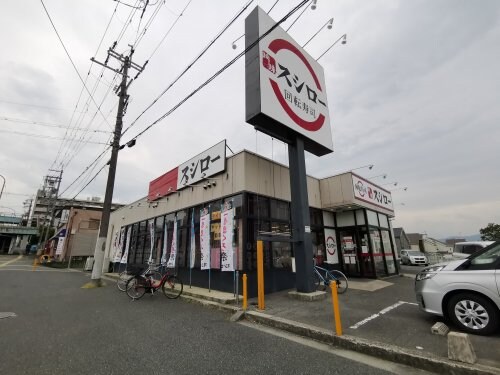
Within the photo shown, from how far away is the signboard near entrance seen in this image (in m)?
11.2

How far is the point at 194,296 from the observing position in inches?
311

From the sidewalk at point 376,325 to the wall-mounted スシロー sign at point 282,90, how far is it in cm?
524

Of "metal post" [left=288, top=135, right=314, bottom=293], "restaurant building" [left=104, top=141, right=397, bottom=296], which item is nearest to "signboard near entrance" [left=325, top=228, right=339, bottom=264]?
"restaurant building" [left=104, top=141, right=397, bottom=296]

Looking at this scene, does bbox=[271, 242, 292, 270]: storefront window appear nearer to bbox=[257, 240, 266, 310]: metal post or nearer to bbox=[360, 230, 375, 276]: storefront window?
bbox=[257, 240, 266, 310]: metal post

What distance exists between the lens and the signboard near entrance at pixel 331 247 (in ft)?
36.6

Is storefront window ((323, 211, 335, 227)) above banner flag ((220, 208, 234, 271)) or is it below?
above

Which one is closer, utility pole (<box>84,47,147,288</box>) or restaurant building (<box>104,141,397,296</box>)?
restaurant building (<box>104,141,397,296</box>)

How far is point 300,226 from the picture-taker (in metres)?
7.68

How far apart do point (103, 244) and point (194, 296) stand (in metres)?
5.68

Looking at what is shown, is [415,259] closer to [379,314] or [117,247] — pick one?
[379,314]

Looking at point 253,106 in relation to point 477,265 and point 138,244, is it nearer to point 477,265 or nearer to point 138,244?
point 477,265

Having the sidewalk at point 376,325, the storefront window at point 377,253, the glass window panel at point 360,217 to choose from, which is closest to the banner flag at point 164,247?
the sidewalk at point 376,325

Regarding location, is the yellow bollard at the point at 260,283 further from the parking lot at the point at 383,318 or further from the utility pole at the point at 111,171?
the utility pole at the point at 111,171

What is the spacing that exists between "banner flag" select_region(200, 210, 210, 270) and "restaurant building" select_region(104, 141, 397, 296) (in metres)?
0.12
